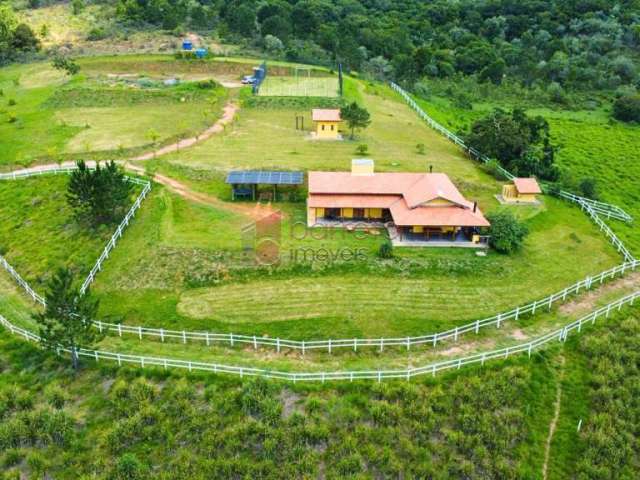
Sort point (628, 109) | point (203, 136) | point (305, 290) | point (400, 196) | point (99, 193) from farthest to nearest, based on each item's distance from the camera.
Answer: point (628, 109) < point (203, 136) < point (400, 196) < point (99, 193) < point (305, 290)

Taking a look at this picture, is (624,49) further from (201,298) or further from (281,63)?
(201,298)

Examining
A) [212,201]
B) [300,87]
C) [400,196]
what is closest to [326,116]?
[212,201]

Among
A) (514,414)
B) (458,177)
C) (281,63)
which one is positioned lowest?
(514,414)

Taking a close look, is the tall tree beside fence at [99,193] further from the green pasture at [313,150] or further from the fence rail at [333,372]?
the fence rail at [333,372]

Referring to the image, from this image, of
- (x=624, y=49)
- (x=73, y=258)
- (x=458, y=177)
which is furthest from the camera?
(x=624, y=49)

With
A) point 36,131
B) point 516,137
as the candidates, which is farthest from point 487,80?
point 36,131

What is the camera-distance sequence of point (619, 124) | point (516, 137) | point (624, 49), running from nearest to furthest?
point (516, 137) < point (619, 124) < point (624, 49)

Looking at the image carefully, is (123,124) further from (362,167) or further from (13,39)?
(13,39)
